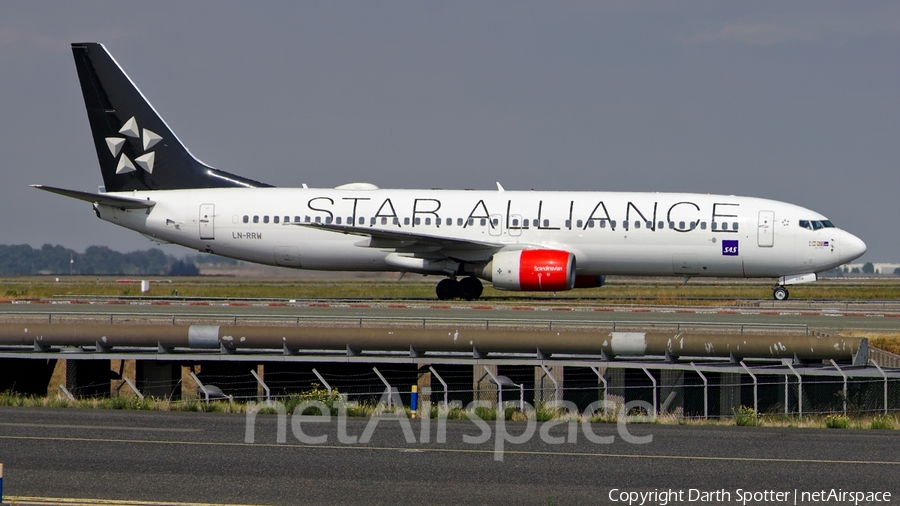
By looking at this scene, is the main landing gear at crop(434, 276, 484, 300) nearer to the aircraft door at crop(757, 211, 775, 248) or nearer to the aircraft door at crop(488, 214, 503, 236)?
the aircraft door at crop(488, 214, 503, 236)

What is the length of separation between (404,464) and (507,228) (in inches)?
961

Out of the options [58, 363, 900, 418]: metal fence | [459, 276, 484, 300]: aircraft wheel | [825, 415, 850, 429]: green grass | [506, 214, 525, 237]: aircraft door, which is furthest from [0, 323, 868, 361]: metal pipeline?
[459, 276, 484, 300]: aircraft wheel

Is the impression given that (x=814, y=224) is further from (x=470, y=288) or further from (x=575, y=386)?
(x=575, y=386)

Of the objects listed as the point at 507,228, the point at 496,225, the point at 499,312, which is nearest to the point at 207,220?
the point at 496,225

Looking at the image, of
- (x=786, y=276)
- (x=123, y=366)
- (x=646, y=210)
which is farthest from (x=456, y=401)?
(x=786, y=276)

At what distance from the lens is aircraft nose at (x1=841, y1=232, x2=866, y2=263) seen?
35.4m

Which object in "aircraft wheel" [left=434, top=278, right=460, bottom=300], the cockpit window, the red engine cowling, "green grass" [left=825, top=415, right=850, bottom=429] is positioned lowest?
"green grass" [left=825, top=415, right=850, bottom=429]

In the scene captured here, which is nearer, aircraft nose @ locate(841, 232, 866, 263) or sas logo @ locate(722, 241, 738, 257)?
sas logo @ locate(722, 241, 738, 257)

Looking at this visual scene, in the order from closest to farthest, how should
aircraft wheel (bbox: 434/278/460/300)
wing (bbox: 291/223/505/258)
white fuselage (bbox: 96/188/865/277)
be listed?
wing (bbox: 291/223/505/258)
white fuselage (bbox: 96/188/865/277)
aircraft wheel (bbox: 434/278/460/300)

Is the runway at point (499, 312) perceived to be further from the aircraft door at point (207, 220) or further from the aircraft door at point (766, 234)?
the aircraft door at point (207, 220)

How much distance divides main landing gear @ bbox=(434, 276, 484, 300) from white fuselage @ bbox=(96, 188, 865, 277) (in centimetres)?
93

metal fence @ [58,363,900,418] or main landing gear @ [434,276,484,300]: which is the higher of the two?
main landing gear @ [434,276,484,300]

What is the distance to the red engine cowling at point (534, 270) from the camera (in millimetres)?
33562

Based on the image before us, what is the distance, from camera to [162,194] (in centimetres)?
3847
